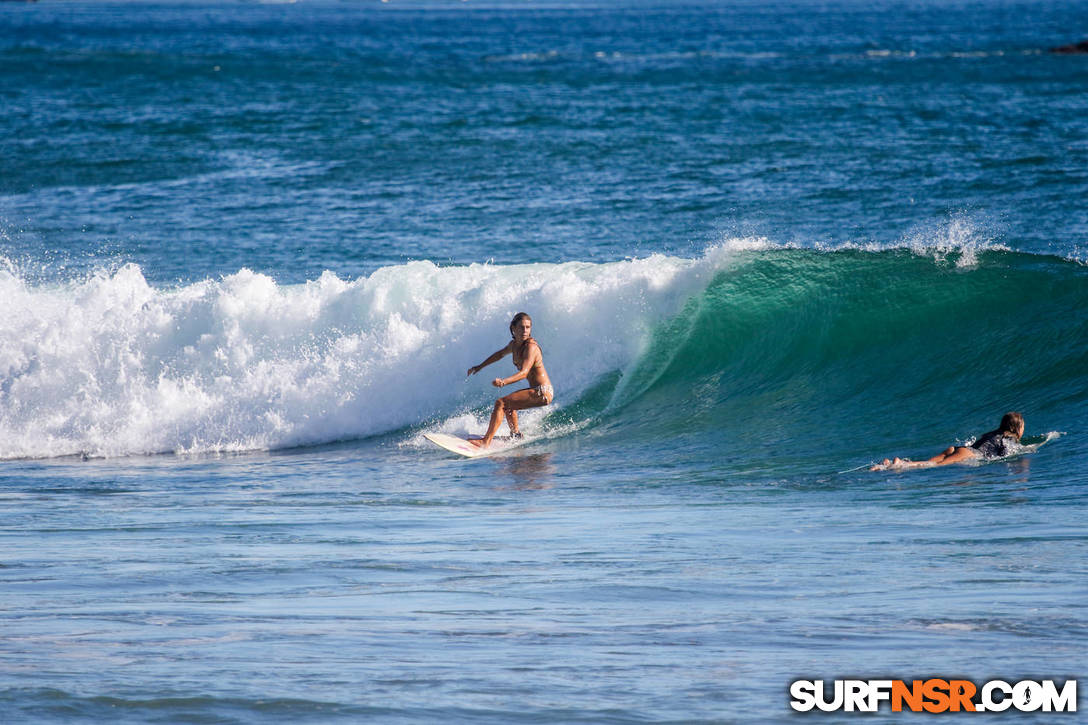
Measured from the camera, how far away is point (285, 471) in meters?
10.5

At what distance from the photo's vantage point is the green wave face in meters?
11.0

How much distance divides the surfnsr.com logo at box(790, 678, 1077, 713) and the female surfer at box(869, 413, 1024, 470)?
489 centimetres

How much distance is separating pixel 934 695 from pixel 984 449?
5376mm

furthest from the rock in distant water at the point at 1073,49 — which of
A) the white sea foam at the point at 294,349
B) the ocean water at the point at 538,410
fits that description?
the white sea foam at the point at 294,349

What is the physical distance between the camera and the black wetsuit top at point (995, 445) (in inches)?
363

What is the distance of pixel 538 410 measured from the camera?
1193 cm

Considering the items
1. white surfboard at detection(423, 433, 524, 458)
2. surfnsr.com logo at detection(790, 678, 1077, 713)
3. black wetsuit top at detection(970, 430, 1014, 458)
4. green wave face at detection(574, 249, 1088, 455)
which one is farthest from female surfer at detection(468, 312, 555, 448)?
surfnsr.com logo at detection(790, 678, 1077, 713)

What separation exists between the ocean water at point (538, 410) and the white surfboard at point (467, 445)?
18 centimetres

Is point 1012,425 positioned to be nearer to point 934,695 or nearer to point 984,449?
point 984,449

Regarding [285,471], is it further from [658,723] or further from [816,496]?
[658,723]

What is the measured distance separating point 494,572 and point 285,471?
4.63m

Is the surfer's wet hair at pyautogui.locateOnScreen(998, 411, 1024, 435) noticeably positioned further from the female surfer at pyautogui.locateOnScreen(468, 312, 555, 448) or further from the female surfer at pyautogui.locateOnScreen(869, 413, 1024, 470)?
the female surfer at pyautogui.locateOnScreen(468, 312, 555, 448)

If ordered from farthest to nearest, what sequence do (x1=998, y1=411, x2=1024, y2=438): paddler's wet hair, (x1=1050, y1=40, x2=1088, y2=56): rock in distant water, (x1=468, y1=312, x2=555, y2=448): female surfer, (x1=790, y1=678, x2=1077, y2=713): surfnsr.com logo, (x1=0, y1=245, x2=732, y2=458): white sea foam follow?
(x1=1050, y1=40, x2=1088, y2=56): rock in distant water → (x1=0, y1=245, x2=732, y2=458): white sea foam → (x1=468, y1=312, x2=555, y2=448): female surfer → (x1=998, y1=411, x2=1024, y2=438): paddler's wet hair → (x1=790, y1=678, x2=1077, y2=713): surfnsr.com logo

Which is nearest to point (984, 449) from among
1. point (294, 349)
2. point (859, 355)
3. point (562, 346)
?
point (859, 355)
